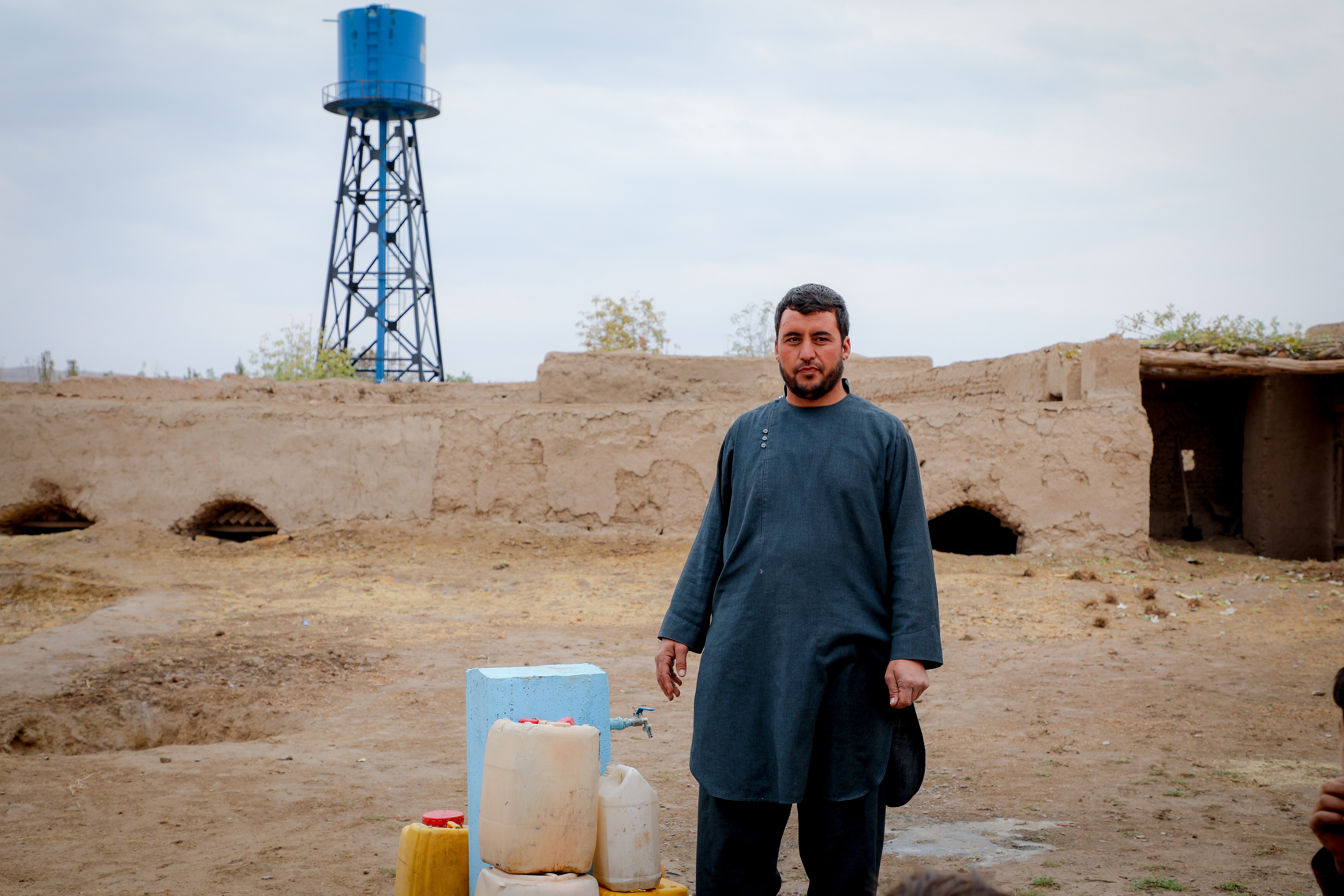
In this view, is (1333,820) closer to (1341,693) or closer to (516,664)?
(1341,693)

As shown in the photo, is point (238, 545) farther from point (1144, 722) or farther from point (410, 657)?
point (1144, 722)

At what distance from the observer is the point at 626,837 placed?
266 cm

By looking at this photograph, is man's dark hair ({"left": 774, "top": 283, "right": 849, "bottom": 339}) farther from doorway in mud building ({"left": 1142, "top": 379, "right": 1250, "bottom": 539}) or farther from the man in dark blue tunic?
doorway in mud building ({"left": 1142, "top": 379, "right": 1250, "bottom": 539})

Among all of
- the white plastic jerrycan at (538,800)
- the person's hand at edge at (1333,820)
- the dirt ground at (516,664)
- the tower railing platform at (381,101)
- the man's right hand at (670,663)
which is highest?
the tower railing platform at (381,101)

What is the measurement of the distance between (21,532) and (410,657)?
28.8 ft

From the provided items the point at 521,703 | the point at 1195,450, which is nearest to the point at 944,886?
the point at 521,703

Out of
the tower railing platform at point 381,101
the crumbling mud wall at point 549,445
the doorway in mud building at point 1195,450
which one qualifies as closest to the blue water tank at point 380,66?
the tower railing platform at point 381,101

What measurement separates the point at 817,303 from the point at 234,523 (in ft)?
39.2

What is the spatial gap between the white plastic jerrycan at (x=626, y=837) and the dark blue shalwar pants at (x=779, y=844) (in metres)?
0.14

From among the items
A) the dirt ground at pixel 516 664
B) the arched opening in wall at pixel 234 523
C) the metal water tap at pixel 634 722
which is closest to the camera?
the metal water tap at pixel 634 722

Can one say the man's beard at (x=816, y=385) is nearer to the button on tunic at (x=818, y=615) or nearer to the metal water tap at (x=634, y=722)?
the button on tunic at (x=818, y=615)

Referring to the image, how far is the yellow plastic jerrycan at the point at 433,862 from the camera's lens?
2838mm

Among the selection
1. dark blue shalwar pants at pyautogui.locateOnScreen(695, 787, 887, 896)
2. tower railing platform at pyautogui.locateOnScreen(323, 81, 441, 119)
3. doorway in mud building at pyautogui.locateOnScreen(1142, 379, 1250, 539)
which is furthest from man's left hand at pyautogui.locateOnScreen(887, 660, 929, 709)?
tower railing platform at pyautogui.locateOnScreen(323, 81, 441, 119)

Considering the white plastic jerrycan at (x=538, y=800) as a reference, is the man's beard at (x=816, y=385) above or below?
above
